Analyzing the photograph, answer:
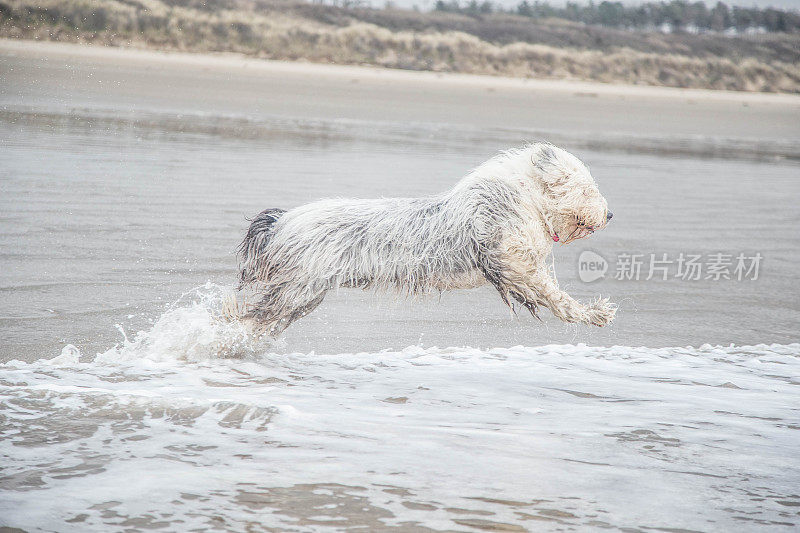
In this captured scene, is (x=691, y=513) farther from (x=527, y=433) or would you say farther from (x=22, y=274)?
(x=22, y=274)

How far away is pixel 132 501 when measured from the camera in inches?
115

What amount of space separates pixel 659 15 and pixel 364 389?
175 ft

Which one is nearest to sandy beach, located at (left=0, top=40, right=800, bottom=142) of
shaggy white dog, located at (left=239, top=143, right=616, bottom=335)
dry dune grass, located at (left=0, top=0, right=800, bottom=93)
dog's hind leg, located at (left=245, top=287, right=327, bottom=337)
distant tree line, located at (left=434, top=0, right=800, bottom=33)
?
dry dune grass, located at (left=0, top=0, right=800, bottom=93)

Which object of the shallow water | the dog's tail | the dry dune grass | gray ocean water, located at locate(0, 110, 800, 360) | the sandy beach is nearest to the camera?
the shallow water

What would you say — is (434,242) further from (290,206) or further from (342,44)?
(342,44)

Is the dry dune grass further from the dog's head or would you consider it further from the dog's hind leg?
the dog's head

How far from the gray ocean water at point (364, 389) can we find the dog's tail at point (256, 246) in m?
0.36

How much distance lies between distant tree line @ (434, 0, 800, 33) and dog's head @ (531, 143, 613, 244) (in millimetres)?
46420

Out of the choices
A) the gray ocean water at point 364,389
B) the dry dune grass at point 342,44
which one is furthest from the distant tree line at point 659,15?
the gray ocean water at point 364,389

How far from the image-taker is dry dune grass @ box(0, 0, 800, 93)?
24734mm

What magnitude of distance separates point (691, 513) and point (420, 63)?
87.2ft

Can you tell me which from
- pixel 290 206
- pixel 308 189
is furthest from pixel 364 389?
pixel 308 189

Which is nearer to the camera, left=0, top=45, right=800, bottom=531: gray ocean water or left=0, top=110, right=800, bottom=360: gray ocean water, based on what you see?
left=0, top=45, right=800, bottom=531: gray ocean water

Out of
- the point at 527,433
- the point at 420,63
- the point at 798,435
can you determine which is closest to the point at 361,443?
the point at 527,433
